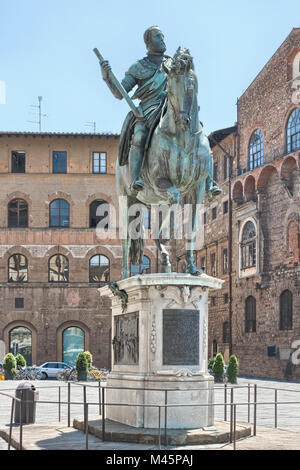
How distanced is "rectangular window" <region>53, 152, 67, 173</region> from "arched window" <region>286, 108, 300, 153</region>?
1452 cm

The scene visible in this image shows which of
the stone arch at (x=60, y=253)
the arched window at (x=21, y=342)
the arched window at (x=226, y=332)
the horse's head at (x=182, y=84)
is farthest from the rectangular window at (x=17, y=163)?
the horse's head at (x=182, y=84)

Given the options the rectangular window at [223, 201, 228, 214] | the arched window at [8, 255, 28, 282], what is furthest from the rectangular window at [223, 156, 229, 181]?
the arched window at [8, 255, 28, 282]

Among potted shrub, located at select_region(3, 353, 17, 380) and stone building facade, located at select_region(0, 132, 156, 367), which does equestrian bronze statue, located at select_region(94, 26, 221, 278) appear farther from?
stone building facade, located at select_region(0, 132, 156, 367)

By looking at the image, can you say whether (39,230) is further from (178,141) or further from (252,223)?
(178,141)

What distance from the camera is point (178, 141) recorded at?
32.6 feet

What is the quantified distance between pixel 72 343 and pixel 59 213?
7.60 metres

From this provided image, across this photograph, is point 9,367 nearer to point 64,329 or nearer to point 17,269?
point 64,329

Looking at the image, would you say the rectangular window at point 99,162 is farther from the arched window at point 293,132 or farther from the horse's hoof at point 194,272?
the horse's hoof at point 194,272

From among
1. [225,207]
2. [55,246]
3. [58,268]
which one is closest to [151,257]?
[225,207]

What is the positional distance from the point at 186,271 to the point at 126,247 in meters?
1.28

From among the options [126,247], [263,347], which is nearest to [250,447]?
[126,247]

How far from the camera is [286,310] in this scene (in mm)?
34562

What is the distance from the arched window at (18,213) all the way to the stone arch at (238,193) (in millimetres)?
12311

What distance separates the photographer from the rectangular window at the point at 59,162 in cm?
4394
